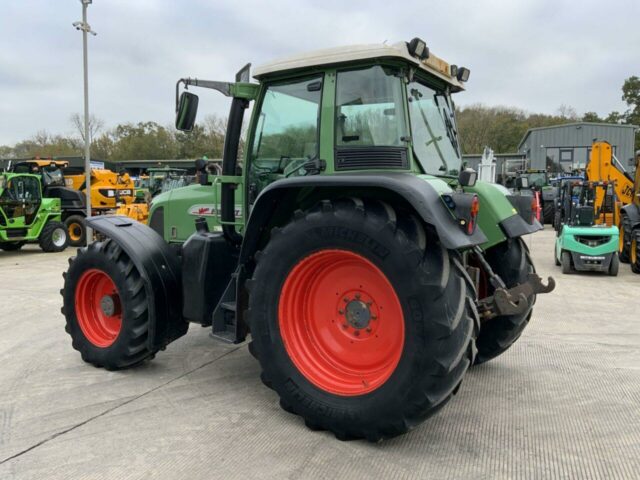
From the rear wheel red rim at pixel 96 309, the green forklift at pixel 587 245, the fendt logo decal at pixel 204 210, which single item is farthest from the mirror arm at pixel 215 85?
the green forklift at pixel 587 245

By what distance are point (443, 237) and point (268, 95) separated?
1800mm

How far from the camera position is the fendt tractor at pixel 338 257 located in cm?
289

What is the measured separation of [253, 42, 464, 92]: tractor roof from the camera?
3.30 metres

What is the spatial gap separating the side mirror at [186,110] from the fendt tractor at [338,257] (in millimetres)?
10

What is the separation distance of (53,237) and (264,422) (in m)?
12.6

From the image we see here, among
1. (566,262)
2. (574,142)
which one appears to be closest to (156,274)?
(566,262)

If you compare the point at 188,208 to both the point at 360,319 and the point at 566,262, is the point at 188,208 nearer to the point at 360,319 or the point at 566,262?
the point at 360,319

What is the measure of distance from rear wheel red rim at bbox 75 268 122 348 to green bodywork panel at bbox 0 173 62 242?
1032 cm

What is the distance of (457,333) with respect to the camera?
9.27 feet

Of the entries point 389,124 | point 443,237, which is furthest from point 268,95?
point 443,237

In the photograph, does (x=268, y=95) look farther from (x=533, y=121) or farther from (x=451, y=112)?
(x=533, y=121)

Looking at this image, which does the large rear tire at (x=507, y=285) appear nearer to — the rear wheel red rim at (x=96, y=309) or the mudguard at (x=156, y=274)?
the mudguard at (x=156, y=274)

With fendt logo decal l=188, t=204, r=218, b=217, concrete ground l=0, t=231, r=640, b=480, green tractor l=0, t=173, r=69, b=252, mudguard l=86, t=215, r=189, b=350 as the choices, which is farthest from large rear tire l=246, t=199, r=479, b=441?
green tractor l=0, t=173, r=69, b=252

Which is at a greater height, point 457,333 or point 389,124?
point 389,124
